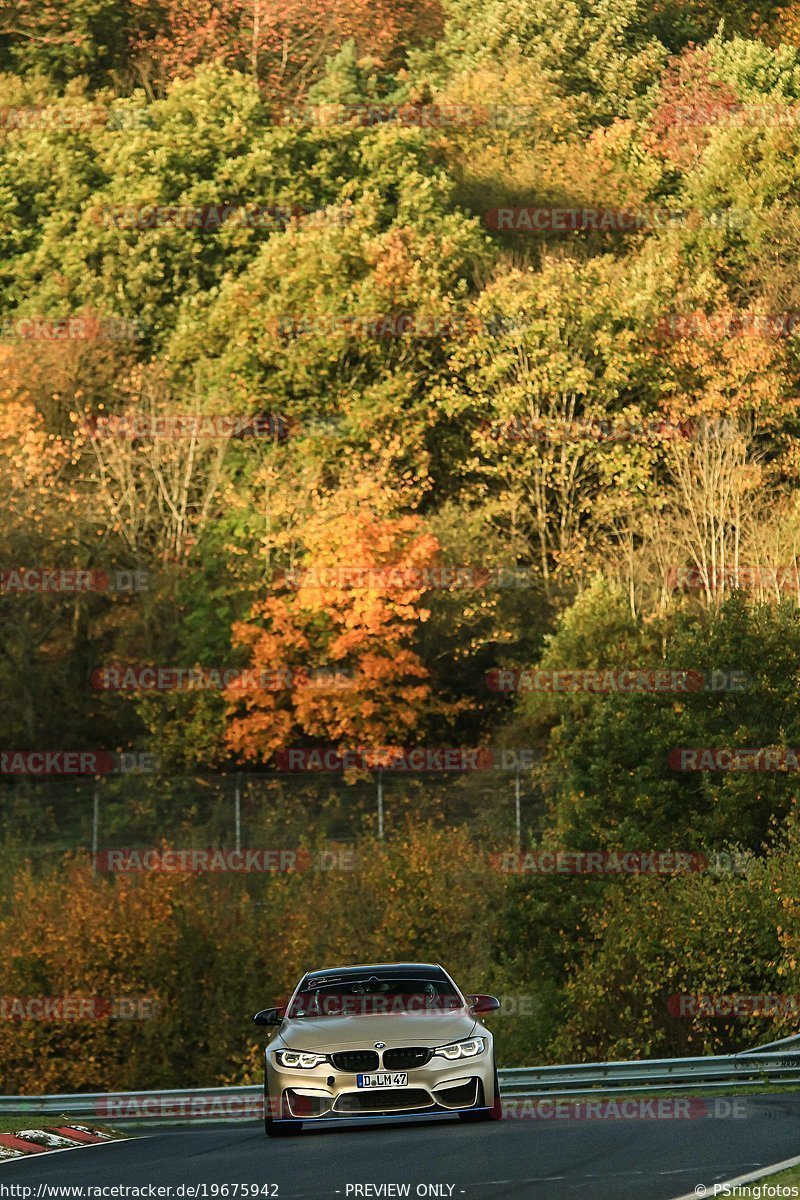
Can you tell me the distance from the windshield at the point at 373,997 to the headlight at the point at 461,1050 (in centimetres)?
74

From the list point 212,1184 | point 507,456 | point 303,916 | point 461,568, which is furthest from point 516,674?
point 212,1184

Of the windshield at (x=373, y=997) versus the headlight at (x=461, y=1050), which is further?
the windshield at (x=373, y=997)

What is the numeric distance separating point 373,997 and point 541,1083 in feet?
12.3

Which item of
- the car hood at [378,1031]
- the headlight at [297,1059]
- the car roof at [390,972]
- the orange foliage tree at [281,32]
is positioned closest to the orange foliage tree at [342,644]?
the orange foliage tree at [281,32]

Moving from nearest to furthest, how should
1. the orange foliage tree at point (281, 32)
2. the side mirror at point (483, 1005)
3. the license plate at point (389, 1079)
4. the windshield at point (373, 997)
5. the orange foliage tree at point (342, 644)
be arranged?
the license plate at point (389, 1079)
the side mirror at point (483, 1005)
the windshield at point (373, 997)
the orange foliage tree at point (342, 644)
the orange foliage tree at point (281, 32)

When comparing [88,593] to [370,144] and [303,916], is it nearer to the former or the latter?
[303,916]

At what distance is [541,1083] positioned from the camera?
63.7 ft

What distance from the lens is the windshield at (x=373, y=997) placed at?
16.0m

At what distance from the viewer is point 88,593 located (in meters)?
49.6

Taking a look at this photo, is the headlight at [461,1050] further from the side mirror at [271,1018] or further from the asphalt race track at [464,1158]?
the side mirror at [271,1018]

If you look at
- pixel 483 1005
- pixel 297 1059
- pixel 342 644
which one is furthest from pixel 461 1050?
pixel 342 644

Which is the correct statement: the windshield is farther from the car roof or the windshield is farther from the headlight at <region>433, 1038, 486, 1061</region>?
the headlight at <region>433, 1038, 486, 1061</region>

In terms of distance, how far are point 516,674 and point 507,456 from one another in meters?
6.06

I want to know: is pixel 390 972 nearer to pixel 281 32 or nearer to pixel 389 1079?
pixel 389 1079
